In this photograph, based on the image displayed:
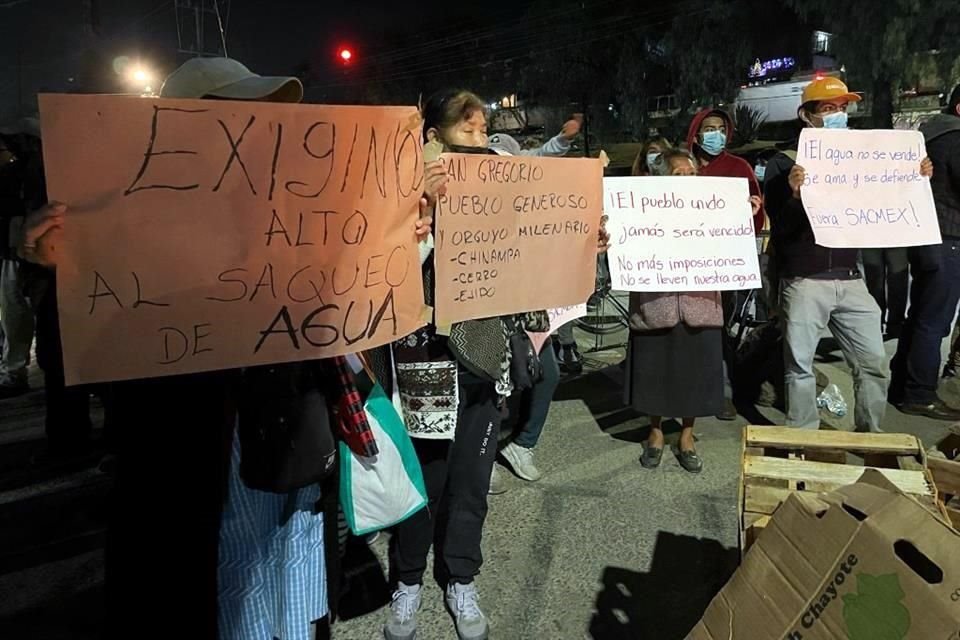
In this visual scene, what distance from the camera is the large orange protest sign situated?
136cm

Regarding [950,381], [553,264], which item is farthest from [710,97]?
[553,264]

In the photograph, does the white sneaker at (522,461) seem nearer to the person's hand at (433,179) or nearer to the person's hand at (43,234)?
the person's hand at (433,179)

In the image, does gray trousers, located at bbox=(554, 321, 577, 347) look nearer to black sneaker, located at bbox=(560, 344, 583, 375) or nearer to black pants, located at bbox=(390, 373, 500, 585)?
black sneaker, located at bbox=(560, 344, 583, 375)

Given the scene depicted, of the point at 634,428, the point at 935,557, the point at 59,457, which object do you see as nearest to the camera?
the point at 935,557

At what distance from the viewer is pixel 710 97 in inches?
816

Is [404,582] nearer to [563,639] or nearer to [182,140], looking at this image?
[563,639]

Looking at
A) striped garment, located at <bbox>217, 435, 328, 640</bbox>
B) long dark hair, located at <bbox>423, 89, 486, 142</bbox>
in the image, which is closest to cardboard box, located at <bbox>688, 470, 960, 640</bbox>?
striped garment, located at <bbox>217, 435, 328, 640</bbox>

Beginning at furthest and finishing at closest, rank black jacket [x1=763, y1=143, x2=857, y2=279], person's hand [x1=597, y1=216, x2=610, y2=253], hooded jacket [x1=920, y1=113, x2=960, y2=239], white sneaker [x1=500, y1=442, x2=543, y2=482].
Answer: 1. hooded jacket [x1=920, y1=113, x2=960, y2=239]
2. white sneaker [x1=500, y1=442, x2=543, y2=482]
3. black jacket [x1=763, y1=143, x2=857, y2=279]
4. person's hand [x1=597, y1=216, x2=610, y2=253]

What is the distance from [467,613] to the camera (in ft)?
7.83

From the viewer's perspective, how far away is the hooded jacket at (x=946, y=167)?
4.23 metres

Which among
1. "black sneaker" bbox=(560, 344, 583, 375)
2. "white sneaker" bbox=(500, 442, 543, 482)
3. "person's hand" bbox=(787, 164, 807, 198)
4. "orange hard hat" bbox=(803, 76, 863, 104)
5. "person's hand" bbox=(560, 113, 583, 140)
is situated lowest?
"white sneaker" bbox=(500, 442, 543, 482)

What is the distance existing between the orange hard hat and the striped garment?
320 centimetres

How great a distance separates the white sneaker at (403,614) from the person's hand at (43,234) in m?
1.59

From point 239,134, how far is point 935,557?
1.70m
